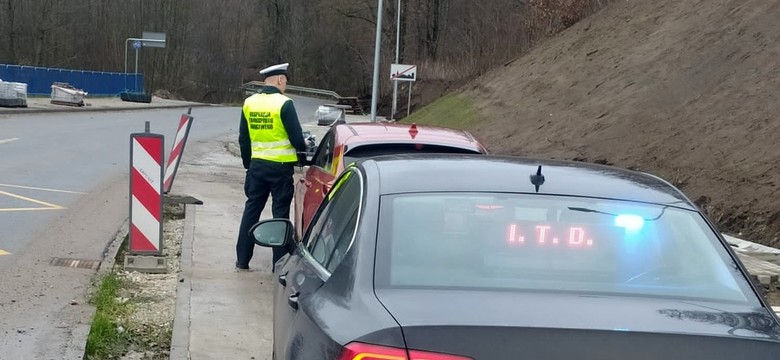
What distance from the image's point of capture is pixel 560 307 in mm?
2820

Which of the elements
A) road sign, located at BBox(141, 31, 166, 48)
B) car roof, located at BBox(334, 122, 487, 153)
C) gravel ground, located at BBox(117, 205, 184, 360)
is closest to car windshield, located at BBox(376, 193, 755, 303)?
gravel ground, located at BBox(117, 205, 184, 360)

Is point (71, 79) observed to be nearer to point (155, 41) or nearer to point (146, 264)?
point (155, 41)

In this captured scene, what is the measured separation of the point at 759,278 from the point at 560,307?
5.72m

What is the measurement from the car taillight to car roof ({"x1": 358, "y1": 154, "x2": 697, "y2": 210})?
102 cm

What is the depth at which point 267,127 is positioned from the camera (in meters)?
8.15

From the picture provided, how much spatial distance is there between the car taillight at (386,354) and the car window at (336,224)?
0.76 m

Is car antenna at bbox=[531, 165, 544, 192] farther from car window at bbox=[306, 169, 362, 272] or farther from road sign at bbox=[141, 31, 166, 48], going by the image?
road sign at bbox=[141, 31, 166, 48]

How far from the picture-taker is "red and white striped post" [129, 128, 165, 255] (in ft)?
26.7

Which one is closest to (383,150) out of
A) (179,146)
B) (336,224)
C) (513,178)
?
(336,224)

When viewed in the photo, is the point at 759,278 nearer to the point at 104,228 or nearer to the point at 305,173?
the point at 305,173

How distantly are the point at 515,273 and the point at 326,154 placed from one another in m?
5.19

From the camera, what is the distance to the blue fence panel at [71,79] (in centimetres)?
4612

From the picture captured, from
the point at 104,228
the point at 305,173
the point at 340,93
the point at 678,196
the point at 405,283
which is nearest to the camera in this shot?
the point at 405,283

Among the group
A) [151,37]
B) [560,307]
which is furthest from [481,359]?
[151,37]
